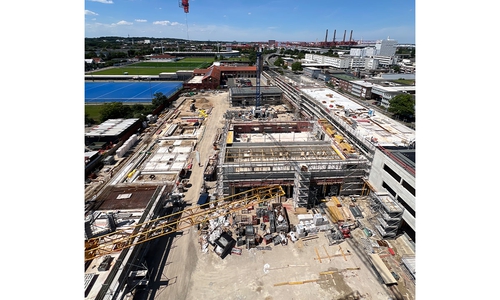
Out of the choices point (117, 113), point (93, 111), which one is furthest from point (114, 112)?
point (93, 111)

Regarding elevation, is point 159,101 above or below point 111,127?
above

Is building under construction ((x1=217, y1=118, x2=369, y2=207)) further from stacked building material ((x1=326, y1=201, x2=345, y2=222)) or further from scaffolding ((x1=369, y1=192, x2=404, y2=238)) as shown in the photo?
scaffolding ((x1=369, y1=192, x2=404, y2=238))

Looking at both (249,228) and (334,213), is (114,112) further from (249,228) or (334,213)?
(334,213)

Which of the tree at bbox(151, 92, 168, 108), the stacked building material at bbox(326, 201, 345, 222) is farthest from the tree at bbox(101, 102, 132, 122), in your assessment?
the stacked building material at bbox(326, 201, 345, 222)

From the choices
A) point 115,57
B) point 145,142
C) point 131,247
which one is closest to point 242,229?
point 131,247

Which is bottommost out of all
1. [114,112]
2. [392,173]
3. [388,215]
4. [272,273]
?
[272,273]
